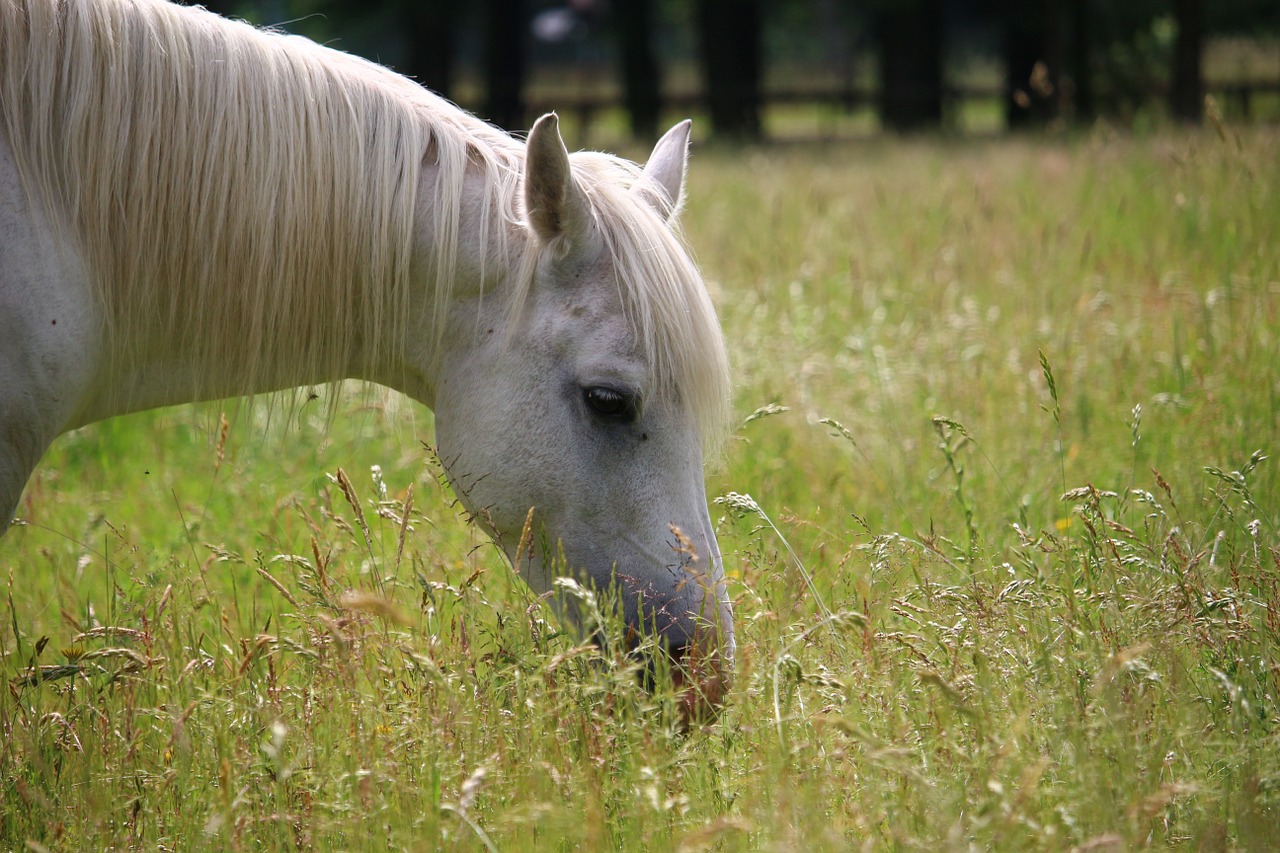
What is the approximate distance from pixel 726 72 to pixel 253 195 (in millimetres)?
20715

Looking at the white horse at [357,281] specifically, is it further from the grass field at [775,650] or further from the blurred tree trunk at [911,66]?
the blurred tree trunk at [911,66]

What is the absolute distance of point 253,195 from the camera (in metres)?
2.38

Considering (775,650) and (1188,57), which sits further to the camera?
(1188,57)

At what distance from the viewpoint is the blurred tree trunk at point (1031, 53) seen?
14891mm

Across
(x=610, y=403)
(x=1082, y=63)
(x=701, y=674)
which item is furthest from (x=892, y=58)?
(x=701, y=674)

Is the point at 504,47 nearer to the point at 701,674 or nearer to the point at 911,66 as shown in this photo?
the point at 911,66

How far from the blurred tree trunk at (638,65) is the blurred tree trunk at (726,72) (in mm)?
1142

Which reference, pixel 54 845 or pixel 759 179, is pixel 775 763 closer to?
pixel 54 845

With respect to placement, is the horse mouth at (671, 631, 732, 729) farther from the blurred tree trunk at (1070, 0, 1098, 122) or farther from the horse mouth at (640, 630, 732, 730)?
the blurred tree trunk at (1070, 0, 1098, 122)

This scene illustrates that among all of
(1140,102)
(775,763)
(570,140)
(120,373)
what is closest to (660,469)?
(775,763)

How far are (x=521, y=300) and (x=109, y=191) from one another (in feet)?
3.06

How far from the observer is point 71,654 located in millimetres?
2666

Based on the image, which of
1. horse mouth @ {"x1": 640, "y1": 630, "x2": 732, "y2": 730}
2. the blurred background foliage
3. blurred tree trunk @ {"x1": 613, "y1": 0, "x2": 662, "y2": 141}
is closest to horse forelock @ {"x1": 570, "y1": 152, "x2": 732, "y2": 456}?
horse mouth @ {"x1": 640, "y1": 630, "x2": 732, "y2": 730}

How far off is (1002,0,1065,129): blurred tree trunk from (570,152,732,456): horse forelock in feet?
45.6
